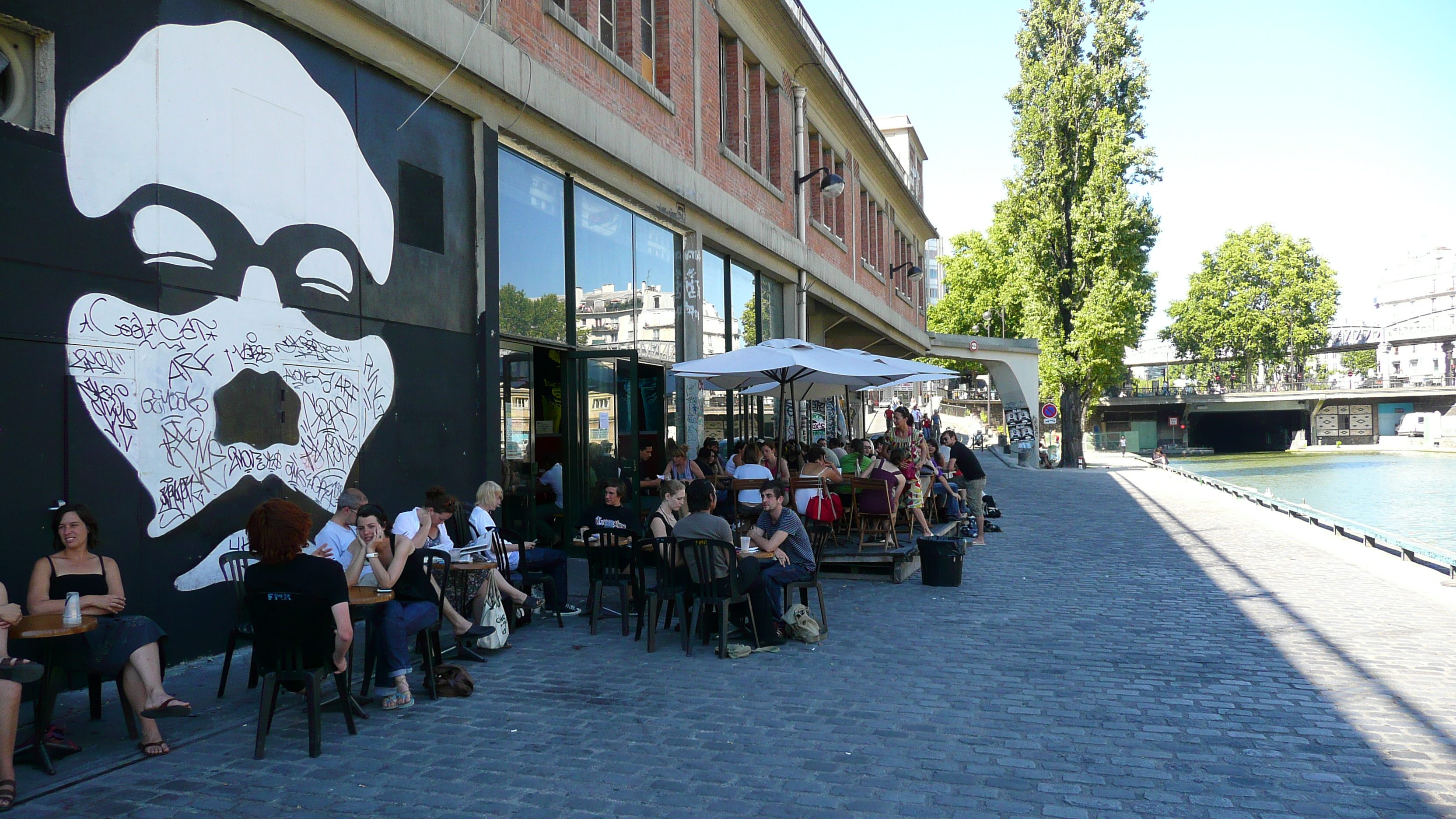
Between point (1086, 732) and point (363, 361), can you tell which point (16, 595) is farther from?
point (1086, 732)

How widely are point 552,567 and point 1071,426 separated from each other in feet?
115

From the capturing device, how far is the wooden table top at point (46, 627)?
4422mm

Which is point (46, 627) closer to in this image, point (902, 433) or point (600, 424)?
point (600, 424)

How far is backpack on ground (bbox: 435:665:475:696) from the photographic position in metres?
5.79

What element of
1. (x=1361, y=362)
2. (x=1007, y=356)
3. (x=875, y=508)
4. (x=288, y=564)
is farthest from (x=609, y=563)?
(x=1361, y=362)

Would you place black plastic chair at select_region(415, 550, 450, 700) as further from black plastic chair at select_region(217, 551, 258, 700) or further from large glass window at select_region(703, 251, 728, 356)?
large glass window at select_region(703, 251, 728, 356)

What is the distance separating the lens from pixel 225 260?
654cm

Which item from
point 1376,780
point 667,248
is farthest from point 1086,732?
point 667,248

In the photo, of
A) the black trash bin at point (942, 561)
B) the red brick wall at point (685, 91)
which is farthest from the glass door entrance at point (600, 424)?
the black trash bin at point (942, 561)

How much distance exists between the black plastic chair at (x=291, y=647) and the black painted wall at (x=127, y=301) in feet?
5.73

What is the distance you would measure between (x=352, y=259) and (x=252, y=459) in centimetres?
198

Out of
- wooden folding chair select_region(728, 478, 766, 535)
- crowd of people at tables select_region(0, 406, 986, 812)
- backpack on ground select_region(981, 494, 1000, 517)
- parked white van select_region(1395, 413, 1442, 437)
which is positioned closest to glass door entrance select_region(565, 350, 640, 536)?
wooden folding chair select_region(728, 478, 766, 535)

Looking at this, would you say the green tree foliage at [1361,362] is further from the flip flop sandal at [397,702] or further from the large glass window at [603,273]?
the flip flop sandal at [397,702]

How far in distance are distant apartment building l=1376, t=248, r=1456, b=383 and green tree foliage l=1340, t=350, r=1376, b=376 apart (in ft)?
8.19
